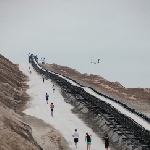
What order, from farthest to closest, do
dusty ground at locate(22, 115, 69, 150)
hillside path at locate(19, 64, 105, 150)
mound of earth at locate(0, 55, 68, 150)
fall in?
hillside path at locate(19, 64, 105, 150)
dusty ground at locate(22, 115, 69, 150)
mound of earth at locate(0, 55, 68, 150)

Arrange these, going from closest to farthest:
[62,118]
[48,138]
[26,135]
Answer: [26,135], [48,138], [62,118]

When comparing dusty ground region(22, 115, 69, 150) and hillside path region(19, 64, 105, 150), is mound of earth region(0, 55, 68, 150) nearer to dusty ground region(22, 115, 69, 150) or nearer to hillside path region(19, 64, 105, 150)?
dusty ground region(22, 115, 69, 150)

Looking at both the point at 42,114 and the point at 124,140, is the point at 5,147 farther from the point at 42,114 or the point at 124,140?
the point at 42,114

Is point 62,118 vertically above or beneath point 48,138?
above

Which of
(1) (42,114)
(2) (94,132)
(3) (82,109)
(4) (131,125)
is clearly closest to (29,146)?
(4) (131,125)

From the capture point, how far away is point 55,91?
59.3 metres

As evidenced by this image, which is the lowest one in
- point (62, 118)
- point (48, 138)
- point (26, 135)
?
point (48, 138)

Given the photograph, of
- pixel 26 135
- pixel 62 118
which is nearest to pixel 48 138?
pixel 26 135

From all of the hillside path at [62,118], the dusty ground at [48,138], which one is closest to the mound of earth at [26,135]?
the dusty ground at [48,138]

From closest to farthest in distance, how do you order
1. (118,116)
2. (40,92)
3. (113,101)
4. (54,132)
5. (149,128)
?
1. (149,128)
2. (54,132)
3. (118,116)
4. (113,101)
5. (40,92)

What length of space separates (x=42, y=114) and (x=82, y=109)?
249 inches

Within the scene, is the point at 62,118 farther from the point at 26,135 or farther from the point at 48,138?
the point at 26,135

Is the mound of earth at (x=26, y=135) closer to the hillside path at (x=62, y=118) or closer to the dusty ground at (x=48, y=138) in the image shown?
the dusty ground at (x=48, y=138)

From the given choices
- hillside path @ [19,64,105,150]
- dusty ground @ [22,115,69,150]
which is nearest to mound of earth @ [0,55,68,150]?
dusty ground @ [22,115,69,150]
